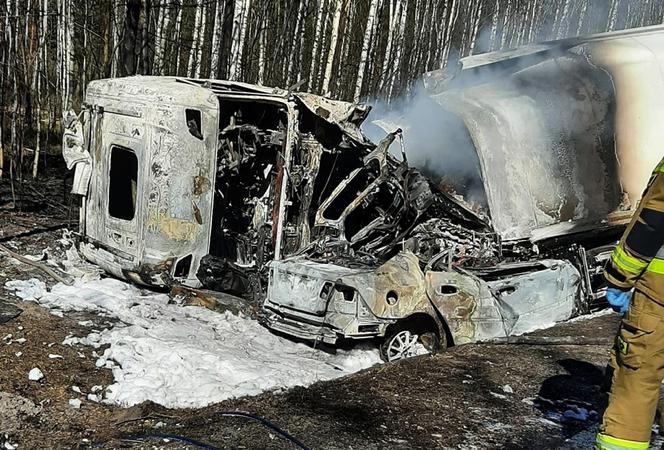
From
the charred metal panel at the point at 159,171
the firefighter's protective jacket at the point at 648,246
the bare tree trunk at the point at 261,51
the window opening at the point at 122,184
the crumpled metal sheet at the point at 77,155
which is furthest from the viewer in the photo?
the bare tree trunk at the point at 261,51

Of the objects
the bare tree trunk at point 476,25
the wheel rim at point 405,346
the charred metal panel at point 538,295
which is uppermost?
the bare tree trunk at point 476,25

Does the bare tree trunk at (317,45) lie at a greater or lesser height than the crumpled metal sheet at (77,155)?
greater

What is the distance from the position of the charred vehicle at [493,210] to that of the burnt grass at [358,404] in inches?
18.6

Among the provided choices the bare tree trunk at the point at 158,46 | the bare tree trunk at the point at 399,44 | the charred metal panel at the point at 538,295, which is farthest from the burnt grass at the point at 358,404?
the bare tree trunk at the point at 399,44

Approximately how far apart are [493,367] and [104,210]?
421 centimetres

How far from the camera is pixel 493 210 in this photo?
269 inches

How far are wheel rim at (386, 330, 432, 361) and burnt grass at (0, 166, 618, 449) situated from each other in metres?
0.24

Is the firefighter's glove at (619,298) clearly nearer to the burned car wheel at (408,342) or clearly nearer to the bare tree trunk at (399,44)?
the burned car wheel at (408,342)

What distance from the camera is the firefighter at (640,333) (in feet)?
9.91

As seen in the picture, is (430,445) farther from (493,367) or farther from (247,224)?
(247,224)

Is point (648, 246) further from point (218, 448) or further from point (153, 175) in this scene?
point (153, 175)

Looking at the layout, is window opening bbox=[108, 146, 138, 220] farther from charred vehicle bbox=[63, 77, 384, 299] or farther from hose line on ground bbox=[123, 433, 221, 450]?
hose line on ground bbox=[123, 433, 221, 450]

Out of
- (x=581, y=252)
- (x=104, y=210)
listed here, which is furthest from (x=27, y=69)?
Answer: (x=581, y=252)

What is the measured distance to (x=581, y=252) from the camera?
6.90 metres
